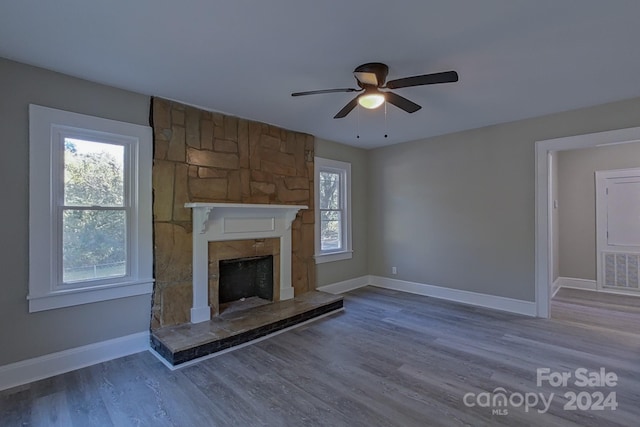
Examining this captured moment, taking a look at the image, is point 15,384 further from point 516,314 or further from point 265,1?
point 516,314

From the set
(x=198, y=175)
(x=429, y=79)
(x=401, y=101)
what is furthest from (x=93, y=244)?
(x=429, y=79)

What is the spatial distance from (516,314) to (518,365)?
163 cm

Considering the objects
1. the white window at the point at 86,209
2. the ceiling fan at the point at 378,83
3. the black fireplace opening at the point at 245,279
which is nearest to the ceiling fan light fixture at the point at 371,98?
the ceiling fan at the point at 378,83

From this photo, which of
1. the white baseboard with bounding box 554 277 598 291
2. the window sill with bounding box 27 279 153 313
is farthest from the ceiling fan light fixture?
the white baseboard with bounding box 554 277 598 291

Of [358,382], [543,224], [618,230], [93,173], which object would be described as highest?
[93,173]

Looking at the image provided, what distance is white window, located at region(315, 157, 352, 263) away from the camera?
516 centimetres

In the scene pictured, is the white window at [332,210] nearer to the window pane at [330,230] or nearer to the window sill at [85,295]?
the window pane at [330,230]

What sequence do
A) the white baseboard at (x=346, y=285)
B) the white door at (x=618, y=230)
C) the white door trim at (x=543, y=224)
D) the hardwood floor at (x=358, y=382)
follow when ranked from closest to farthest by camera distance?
1. the hardwood floor at (x=358, y=382)
2. the white door trim at (x=543, y=224)
3. the white door at (x=618, y=230)
4. the white baseboard at (x=346, y=285)

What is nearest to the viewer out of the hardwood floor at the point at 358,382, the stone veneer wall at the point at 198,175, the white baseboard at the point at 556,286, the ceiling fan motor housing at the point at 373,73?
the hardwood floor at the point at 358,382

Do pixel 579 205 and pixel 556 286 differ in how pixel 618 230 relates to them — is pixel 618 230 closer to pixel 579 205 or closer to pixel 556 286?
pixel 579 205

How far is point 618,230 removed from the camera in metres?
5.24

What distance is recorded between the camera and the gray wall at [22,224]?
8.22 feet

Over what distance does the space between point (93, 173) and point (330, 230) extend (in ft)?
11.6

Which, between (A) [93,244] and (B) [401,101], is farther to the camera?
(A) [93,244]
